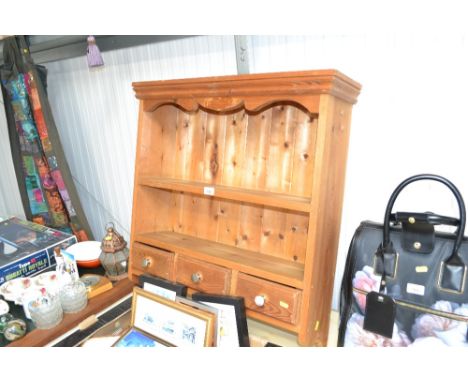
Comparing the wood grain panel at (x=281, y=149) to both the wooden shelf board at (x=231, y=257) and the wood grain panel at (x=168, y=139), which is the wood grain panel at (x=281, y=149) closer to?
the wooden shelf board at (x=231, y=257)

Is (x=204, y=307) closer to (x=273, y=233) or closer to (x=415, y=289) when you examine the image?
(x=273, y=233)

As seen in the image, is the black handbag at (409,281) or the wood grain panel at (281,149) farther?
the wood grain panel at (281,149)

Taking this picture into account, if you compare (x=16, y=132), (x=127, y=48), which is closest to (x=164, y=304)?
(x=127, y=48)

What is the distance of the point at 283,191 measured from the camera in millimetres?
1114

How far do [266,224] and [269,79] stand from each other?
21.0 inches

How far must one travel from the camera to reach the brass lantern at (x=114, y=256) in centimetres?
132

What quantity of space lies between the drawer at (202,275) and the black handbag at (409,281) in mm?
406

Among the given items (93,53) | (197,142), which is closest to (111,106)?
(93,53)

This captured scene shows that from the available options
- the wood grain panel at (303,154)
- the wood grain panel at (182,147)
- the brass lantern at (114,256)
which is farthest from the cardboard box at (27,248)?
the wood grain panel at (303,154)

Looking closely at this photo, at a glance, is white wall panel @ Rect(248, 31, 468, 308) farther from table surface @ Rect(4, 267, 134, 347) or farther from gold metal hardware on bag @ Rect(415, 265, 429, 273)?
table surface @ Rect(4, 267, 134, 347)

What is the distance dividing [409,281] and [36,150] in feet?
6.25

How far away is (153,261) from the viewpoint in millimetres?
1204

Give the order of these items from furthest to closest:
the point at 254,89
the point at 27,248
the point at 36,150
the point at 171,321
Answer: the point at 36,150 < the point at 27,248 < the point at 171,321 < the point at 254,89

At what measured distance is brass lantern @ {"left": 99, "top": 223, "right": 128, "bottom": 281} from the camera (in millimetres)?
1315
